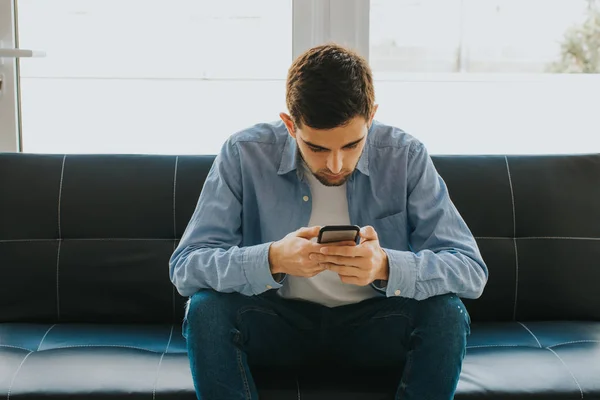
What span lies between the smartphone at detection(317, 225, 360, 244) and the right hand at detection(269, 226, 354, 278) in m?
0.02

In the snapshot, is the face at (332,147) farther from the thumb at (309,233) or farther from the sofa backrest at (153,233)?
the sofa backrest at (153,233)

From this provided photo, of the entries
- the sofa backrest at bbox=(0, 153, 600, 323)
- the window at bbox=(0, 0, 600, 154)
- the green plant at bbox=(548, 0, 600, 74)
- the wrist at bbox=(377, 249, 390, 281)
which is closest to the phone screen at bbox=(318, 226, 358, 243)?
the wrist at bbox=(377, 249, 390, 281)

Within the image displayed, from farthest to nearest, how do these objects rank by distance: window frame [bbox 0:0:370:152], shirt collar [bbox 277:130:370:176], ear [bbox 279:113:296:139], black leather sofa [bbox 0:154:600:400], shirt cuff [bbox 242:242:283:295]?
window frame [bbox 0:0:370:152] → black leather sofa [bbox 0:154:600:400] → shirt collar [bbox 277:130:370:176] → ear [bbox 279:113:296:139] → shirt cuff [bbox 242:242:283:295]

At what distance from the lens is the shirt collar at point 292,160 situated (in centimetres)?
194

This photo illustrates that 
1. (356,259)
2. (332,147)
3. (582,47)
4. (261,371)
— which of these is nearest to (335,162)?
(332,147)

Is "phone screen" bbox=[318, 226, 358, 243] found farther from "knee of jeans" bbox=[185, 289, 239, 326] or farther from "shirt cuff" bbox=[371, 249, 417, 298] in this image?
"knee of jeans" bbox=[185, 289, 239, 326]

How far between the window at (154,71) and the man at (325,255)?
0.78 meters

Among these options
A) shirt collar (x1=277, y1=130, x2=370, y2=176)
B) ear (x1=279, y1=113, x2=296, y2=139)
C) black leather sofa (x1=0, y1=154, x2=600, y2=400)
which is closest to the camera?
ear (x1=279, y1=113, x2=296, y2=139)

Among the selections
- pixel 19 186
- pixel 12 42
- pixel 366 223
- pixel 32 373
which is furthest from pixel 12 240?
pixel 366 223

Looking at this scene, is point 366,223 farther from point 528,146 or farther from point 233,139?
point 528,146

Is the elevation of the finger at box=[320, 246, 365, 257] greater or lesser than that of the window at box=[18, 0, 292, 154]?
lesser

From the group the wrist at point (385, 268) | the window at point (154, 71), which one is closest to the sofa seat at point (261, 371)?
the wrist at point (385, 268)

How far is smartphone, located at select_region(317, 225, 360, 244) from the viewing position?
5.23ft

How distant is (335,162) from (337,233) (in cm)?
21
